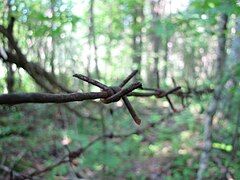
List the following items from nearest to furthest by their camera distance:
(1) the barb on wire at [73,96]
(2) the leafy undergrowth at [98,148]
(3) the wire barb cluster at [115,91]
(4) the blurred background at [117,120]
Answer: (1) the barb on wire at [73,96] < (3) the wire barb cluster at [115,91] < (4) the blurred background at [117,120] < (2) the leafy undergrowth at [98,148]

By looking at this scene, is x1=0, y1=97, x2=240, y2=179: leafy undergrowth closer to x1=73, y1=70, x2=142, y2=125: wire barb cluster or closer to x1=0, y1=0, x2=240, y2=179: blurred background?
x1=0, y1=0, x2=240, y2=179: blurred background

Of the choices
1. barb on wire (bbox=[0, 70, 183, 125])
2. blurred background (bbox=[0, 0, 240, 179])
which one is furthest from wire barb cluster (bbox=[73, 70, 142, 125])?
blurred background (bbox=[0, 0, 240, 179])

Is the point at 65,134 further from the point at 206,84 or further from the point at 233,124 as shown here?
the point at 233,124

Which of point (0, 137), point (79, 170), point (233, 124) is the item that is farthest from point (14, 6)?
point (233, 124)

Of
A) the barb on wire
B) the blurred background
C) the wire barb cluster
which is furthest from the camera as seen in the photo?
the blurred background

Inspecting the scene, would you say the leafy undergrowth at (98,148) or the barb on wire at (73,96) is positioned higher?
the barb on wire at (73,96)

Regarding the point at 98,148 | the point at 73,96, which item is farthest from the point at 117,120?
the point at 73,96

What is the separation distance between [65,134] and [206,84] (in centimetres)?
254

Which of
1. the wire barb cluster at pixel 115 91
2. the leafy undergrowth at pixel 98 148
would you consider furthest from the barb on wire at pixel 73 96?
the leafy undergrowth at pixel 98 148

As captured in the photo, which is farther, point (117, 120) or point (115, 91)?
point (117, 120)

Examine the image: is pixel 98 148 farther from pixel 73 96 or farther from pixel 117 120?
pixel 73 96

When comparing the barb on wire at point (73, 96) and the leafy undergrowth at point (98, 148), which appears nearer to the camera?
the barb on wire at point (73, 96)

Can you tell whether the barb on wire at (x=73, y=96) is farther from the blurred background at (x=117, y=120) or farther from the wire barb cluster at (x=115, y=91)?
the blurred background at (x=117, y=120)

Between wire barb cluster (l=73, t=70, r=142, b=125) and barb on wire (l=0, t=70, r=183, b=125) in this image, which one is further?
wire barb cluster (l=73, t=70, r=142, b=125)
